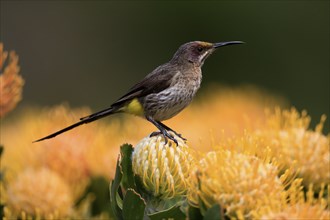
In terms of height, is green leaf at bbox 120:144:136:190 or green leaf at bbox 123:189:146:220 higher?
green leaf at bbox 120:144:136:190

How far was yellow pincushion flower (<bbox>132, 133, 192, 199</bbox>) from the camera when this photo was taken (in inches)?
109

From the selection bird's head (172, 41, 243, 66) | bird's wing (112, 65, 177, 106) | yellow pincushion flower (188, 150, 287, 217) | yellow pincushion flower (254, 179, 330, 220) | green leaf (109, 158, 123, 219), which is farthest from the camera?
bird's head (172, 41, 243, 66)

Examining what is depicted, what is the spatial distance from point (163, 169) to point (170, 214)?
19 cm

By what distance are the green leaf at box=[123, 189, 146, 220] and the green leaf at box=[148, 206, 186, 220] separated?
0.17 ft

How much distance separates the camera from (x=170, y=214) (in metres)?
2.65

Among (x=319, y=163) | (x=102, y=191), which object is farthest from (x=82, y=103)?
(x=319, y=163)

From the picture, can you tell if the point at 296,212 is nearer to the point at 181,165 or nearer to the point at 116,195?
the point at 181,165

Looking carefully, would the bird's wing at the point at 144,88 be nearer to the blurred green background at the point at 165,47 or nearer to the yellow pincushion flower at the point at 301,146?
the yellow pincushion flower at the point at 301,146

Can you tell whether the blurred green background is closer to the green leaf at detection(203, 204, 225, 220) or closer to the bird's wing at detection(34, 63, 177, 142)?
the bird's wing at detection(34, 63, 177, 142)

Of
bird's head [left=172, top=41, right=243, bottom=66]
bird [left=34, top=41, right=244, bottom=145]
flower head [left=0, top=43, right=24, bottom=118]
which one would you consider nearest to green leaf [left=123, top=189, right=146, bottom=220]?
bird [left=34, top=41, right=244, bottom=145]

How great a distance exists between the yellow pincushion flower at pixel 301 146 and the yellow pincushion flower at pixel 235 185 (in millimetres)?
601

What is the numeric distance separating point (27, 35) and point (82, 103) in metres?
3.96

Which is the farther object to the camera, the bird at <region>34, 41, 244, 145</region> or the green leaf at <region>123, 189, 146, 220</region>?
the bird at <region>34, 41, 244, 145</region>

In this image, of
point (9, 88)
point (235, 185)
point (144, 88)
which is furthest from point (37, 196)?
point (235, 185)
